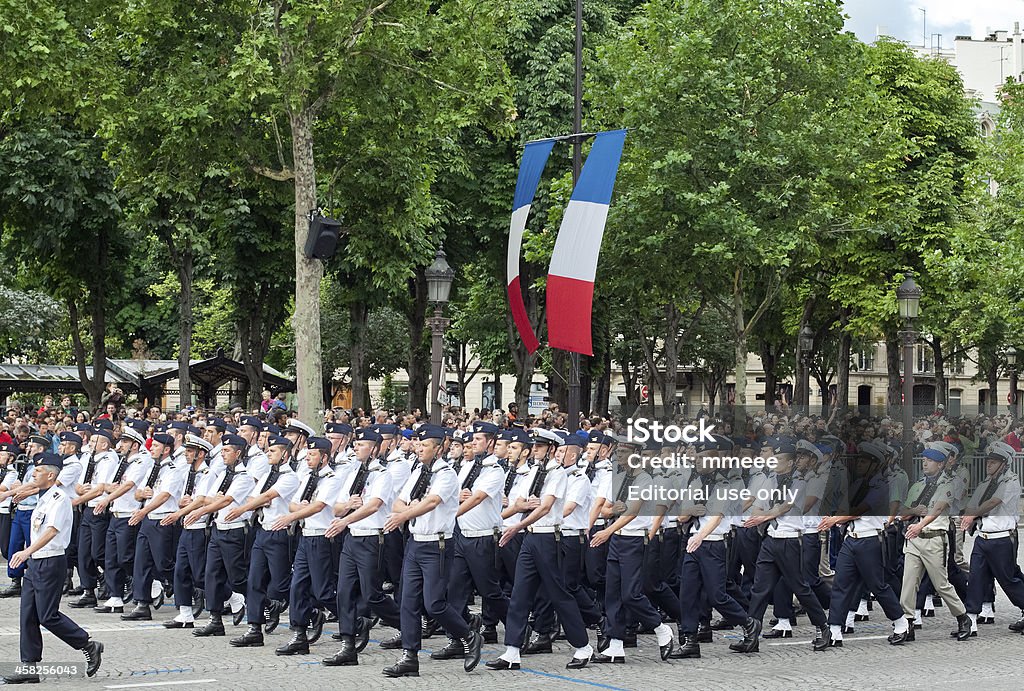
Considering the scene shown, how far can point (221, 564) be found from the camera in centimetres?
1342

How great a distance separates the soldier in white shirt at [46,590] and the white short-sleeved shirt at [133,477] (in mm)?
3824

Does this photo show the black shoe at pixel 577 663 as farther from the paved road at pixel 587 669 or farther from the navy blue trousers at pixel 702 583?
the navy blue trousers at pixel 702 583

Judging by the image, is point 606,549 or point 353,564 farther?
point 606,549

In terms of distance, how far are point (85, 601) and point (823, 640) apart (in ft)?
26.8

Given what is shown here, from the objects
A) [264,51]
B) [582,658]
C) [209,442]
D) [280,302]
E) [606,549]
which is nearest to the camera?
[582,658]

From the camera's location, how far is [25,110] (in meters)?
25.6

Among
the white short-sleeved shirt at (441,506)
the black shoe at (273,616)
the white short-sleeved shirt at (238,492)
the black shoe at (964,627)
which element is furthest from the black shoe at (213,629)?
the black shoe at (964,627)

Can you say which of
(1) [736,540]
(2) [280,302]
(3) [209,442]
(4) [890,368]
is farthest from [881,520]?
(4) [890,368]

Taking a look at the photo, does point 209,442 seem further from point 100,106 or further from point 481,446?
point 100,106

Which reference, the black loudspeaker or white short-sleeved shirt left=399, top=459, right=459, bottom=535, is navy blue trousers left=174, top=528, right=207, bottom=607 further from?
the black loudspeaker

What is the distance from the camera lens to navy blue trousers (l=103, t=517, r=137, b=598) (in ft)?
49.3

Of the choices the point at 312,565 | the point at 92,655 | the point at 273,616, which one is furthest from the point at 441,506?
the point at 92,655

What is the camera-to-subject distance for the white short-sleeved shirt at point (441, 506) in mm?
11781

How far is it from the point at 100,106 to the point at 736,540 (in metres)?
16.0
